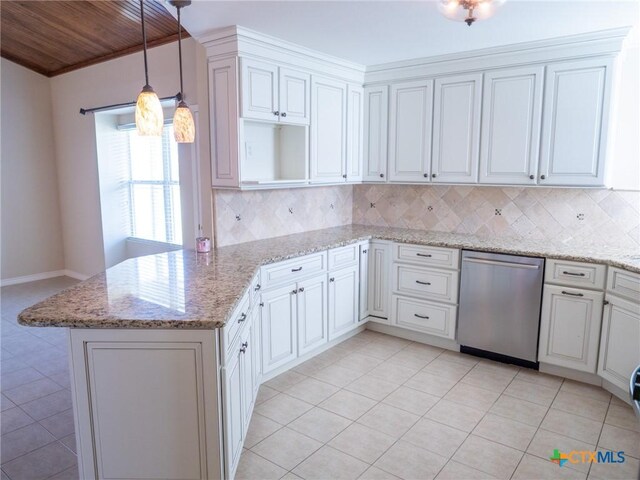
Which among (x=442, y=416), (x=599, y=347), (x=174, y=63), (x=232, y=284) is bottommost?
(x=442, y=416)

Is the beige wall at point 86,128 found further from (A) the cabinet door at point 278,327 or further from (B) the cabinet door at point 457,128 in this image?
(B) the cabinet door at point 457,128

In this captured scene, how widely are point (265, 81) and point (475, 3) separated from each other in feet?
5.19

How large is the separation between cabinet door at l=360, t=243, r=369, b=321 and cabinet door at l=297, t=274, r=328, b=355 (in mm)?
533

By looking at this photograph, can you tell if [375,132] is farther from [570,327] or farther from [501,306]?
[570,327]

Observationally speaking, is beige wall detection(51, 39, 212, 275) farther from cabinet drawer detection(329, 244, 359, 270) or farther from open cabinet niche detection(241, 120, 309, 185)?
cabinet drawer detection(329, 244, 359, 270)

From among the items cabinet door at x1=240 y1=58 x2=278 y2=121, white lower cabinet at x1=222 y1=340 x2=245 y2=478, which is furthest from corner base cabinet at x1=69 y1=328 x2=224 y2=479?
cabinet door at x1=240 y1=58 x2=278 y2=121

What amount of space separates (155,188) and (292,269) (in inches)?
106

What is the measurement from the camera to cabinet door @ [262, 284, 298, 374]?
3.02m

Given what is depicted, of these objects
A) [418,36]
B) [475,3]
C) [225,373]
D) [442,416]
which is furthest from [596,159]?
[225,373]

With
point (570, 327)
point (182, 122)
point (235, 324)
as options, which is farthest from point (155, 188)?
point (570, 327)

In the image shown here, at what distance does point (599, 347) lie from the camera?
303cm

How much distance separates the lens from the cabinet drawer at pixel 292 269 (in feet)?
9.81

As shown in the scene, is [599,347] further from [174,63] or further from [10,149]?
[10,149]

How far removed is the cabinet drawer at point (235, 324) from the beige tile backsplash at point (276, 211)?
3.74 ft
